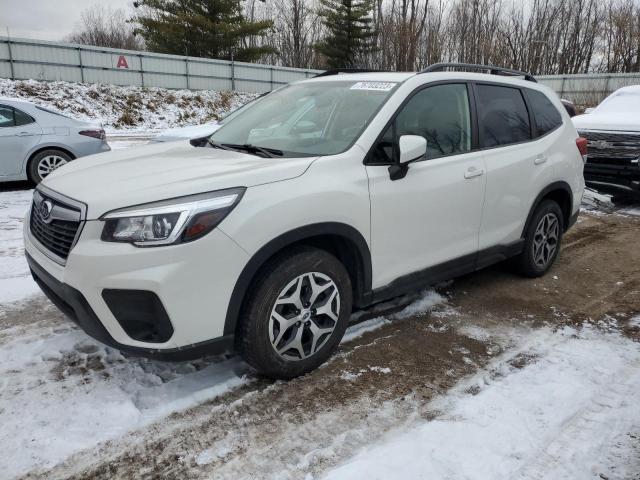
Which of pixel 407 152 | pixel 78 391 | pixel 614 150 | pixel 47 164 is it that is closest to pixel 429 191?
pixel 407 152

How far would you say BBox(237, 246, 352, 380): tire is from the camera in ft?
8.92

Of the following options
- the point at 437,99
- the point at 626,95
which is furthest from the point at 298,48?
the point at 437,99

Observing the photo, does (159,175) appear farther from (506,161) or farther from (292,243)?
(506,161)

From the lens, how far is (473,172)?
3730 mm

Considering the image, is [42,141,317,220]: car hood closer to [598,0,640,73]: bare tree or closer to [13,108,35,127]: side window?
[13,108,35,127]: side window

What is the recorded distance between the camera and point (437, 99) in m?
3.65

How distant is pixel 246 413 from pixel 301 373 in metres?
0.45

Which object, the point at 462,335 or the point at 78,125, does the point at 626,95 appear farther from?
the point at 78,125

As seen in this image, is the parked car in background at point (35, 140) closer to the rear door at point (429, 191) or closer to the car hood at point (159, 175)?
the car hood at point (159, 175)

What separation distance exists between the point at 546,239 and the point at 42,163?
7547 mm

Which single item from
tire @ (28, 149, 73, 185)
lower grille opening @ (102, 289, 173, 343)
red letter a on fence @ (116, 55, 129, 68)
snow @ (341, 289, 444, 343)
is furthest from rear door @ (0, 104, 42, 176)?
Result: red letter a on fence @ (116, 55, 129, 68)

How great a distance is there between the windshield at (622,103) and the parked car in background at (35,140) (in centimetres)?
941

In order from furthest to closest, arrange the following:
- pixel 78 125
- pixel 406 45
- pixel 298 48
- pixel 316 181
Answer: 1. pixel 298 48
2. pixel 406 45
3. pixel 78 125
4. pixel 316 181

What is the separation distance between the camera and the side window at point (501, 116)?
3.98 meters
